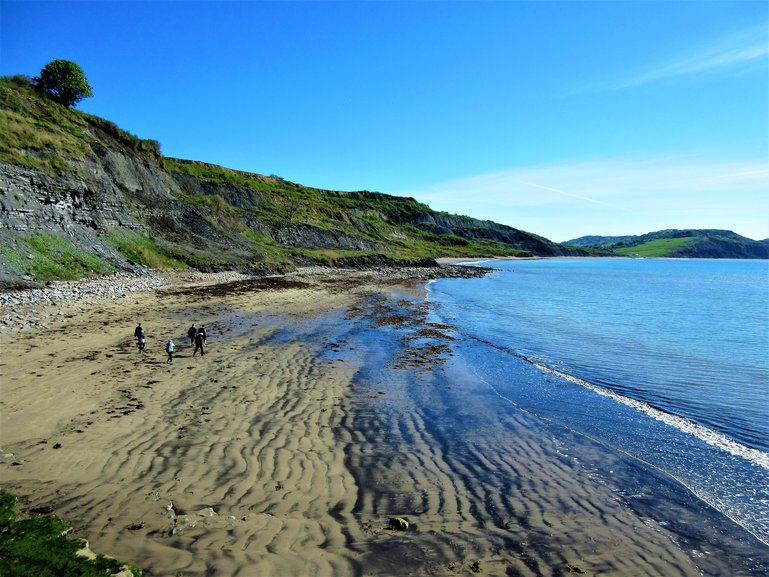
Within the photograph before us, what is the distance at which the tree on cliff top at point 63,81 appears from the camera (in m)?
59.6

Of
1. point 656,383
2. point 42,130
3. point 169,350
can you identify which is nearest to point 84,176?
point 42,130

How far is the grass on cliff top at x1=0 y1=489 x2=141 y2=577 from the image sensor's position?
19.1 ft

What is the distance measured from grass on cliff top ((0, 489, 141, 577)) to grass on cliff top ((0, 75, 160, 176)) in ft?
140

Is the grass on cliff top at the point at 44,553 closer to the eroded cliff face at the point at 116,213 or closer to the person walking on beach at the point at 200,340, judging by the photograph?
the person walking on beach at the point at 200,340

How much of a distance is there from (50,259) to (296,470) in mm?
36623

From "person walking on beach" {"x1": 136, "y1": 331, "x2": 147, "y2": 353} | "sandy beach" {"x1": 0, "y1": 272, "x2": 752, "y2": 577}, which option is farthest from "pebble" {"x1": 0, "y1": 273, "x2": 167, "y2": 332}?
"person walking on beach" {"x1": 136, "y1": 331, "x2": 147, "y2": 353}

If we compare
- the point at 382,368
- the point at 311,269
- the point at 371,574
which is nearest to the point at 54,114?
the point at 311,269

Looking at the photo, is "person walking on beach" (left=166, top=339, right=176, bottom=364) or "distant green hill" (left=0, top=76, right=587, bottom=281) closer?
"person walking on beach" (left=166, top=339, right=176, bottom=364)

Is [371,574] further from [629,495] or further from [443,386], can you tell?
[443,386]

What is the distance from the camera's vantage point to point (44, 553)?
6.21 meters

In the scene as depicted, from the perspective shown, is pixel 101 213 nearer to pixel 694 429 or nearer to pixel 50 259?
pixel 50 259

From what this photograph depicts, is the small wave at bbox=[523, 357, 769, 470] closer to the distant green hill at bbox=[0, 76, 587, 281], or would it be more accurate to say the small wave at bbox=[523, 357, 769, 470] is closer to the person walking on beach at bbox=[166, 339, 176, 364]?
the person walking on beach at bbox=[166, 339, 176, 364]

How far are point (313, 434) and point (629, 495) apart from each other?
8.41 metres

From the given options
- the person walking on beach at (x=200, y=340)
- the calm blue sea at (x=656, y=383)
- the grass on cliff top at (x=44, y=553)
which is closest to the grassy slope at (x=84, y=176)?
the person walking on beach at (x=200, y=340)
